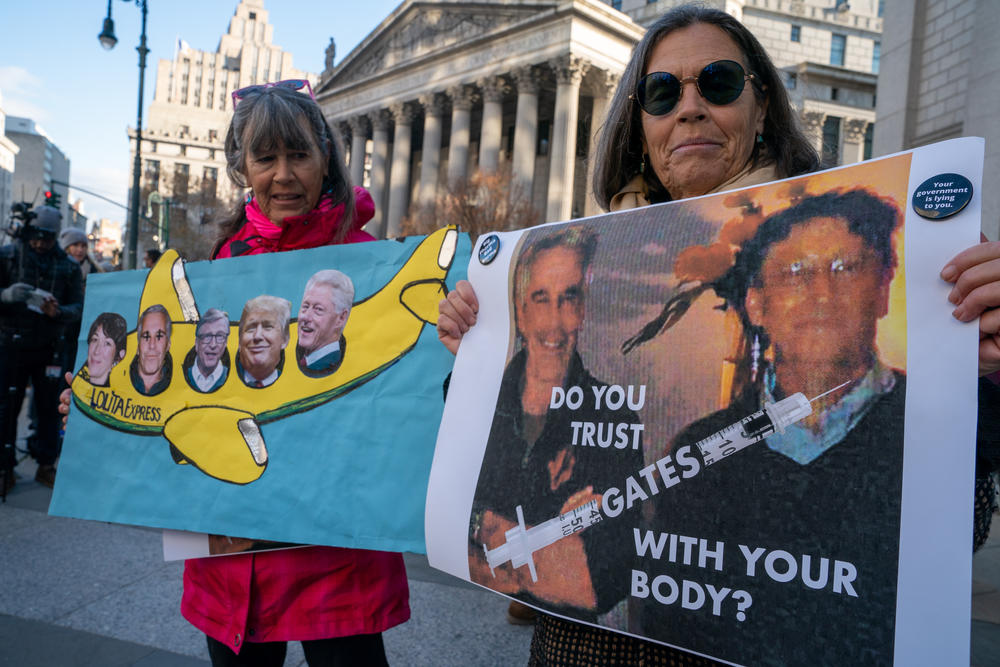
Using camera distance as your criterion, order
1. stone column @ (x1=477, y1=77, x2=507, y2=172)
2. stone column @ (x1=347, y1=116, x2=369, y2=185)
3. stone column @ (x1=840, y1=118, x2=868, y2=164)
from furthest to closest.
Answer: stone column @ (x1=347, y1=116, x2=369, y2=185)
stone column @ (x1=840, y1=118, x2=868, y2=164)
stone column @ (x1=477, y1=77, x2=507, y2=172)

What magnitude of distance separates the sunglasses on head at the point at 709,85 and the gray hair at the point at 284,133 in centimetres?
96

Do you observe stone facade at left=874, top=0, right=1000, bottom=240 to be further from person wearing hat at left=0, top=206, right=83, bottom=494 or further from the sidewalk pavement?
person wearing hat at left=0, top=206, right=83, bottom=494

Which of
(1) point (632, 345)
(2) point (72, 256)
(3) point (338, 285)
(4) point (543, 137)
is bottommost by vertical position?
(1) point (632, 345)

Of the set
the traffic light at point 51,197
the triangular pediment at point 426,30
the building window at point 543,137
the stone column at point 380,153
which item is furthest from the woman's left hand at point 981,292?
the stone column at point 380,153

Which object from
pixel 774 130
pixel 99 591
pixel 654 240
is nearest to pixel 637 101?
pixel 774 130

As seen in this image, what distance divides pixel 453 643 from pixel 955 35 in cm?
1234

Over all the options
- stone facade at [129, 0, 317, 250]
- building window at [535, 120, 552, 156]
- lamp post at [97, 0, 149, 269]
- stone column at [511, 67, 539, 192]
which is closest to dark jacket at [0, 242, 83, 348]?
lamp post at [97, 0, 149, 269]

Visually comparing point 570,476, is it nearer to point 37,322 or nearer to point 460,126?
point 37,322

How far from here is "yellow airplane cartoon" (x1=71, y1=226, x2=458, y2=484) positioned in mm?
1584

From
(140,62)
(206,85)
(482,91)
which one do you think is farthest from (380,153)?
(206,85)

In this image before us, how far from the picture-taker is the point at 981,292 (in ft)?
2.71

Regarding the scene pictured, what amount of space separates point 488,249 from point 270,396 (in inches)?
29.1

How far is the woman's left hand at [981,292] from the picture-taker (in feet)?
2.70

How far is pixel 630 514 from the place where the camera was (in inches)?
40.4
